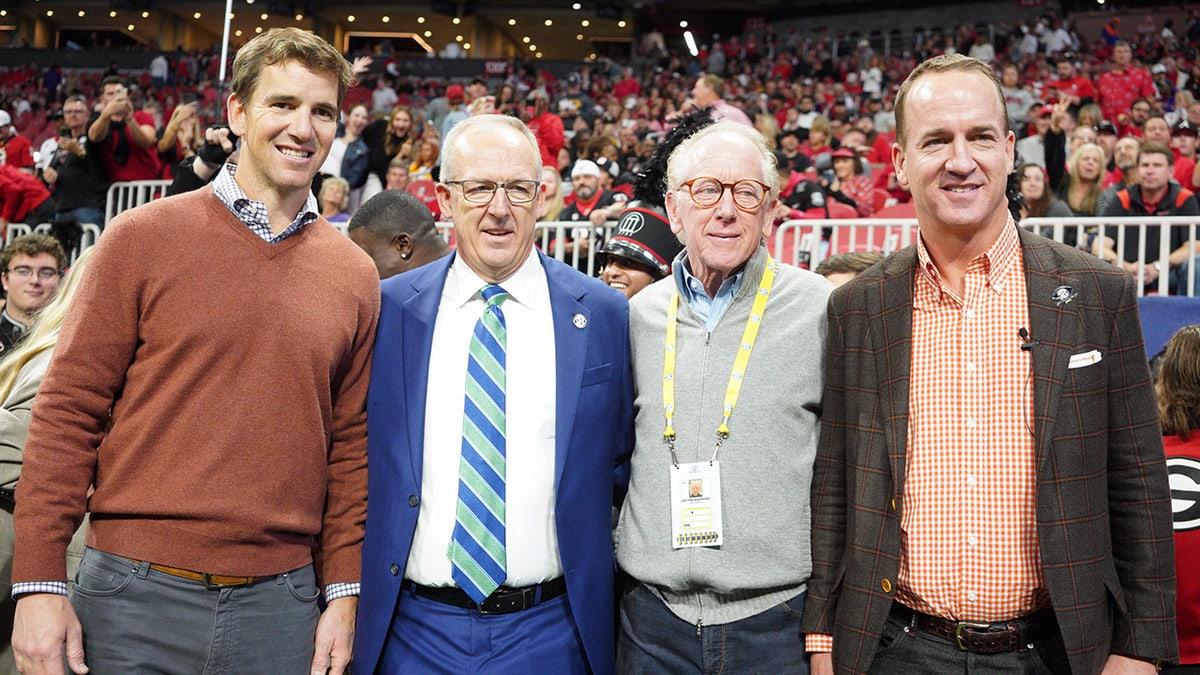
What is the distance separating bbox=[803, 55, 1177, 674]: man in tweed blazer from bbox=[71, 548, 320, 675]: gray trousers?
1.29 metres

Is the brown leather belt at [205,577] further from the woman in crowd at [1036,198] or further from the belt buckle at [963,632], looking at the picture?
the woman in crowd at [1036,198]

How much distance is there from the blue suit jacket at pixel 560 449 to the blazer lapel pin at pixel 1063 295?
106cm

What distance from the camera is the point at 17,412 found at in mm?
2662

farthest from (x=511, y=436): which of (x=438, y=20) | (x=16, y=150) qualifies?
(x=438, y=20)

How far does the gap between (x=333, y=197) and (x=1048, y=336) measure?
7472 mm

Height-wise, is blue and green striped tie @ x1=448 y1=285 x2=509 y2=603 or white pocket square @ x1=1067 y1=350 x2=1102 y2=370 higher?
white pocket square @ x1=1067 y1=350 x2=1102 y2=370

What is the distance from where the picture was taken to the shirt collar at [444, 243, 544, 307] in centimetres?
263

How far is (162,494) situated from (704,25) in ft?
102

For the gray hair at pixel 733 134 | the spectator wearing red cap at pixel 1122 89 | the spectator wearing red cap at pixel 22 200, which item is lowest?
the gray hair at pixel 733 134

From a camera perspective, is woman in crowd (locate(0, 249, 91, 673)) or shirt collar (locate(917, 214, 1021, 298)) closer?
shirt collar (locate(917, 214, 1021, 298))

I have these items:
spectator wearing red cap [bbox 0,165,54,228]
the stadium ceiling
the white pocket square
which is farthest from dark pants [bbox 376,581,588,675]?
the stadium ceiling

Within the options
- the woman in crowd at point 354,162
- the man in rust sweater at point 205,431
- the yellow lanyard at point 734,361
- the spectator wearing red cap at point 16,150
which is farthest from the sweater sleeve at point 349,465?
the spectator wearing red cap at point 16,150

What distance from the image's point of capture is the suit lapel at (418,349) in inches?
97.3

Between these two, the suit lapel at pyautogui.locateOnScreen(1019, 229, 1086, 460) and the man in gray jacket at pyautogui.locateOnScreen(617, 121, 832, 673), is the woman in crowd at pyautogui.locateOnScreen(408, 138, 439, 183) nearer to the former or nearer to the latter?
the man in gray jacket at pyautogui.locateOnScreen(617, 121, 832, 673)
